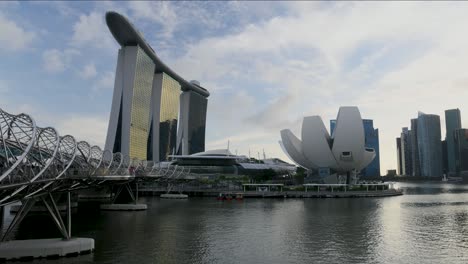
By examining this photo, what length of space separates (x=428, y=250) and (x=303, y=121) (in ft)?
212

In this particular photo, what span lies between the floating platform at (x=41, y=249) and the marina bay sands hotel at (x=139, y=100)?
3514 inches

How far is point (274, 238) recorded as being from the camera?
2848 cm

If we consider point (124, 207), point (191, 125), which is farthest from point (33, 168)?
point (191, 125)

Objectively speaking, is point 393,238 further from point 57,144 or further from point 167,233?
point 57,144

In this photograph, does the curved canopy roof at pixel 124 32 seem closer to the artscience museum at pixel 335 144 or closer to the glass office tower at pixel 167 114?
the glass office tower at pixel 167 114

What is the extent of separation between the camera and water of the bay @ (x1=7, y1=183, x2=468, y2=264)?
22422 millimetres

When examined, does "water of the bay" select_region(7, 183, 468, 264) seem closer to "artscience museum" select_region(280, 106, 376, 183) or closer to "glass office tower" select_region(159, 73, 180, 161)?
"artscience museum" select_region(280, 106, 376, 183)

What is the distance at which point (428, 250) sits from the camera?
80.3 ft

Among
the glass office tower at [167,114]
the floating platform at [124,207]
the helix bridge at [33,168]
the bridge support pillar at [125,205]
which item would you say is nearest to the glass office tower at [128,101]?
the glass office tower at [167,114]

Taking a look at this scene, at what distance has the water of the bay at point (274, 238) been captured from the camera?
73.6ft

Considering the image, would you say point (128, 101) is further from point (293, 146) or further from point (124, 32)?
point (293, 146)

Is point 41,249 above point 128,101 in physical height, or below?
below

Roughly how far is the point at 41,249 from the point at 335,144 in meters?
71.7

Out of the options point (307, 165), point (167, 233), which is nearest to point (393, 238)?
point (167, 233)
